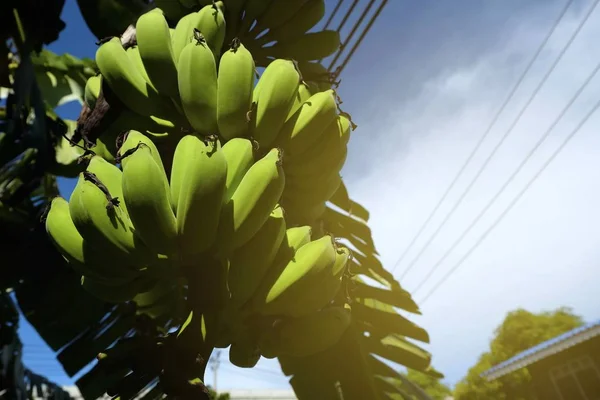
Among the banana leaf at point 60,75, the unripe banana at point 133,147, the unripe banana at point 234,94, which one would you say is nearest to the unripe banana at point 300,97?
the unripe banana at point 234,94

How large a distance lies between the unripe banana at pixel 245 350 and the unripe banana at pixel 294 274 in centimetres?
7

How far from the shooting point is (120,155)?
0.86 meters

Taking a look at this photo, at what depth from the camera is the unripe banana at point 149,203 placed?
0.74m

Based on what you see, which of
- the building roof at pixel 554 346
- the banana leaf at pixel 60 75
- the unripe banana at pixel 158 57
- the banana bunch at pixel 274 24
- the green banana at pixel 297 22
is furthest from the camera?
the building roof at pixel 554 346

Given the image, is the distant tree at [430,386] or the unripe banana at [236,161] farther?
the distant tree at [430,386]

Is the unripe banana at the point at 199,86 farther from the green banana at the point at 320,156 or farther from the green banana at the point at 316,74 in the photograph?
the green banana at the point at 316,74

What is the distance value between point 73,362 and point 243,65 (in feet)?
4.28

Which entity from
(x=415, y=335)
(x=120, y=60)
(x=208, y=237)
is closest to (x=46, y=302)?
(x=120, y=60)

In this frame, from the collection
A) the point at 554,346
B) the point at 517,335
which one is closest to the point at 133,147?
the point at 554,346

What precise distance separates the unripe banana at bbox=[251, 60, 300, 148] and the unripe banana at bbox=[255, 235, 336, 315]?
1.10 ft

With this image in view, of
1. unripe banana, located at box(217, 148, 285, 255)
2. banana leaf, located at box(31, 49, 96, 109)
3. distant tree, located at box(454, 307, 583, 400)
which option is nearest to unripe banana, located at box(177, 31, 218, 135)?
unripe banana, located at box(217, 148, 285, 255)

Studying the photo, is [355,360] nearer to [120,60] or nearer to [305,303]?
[305,303]

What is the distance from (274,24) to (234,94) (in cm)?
67

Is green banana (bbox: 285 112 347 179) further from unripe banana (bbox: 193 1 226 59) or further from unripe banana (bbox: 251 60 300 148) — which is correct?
unripe banana (bbox: 193 1 226 59)
